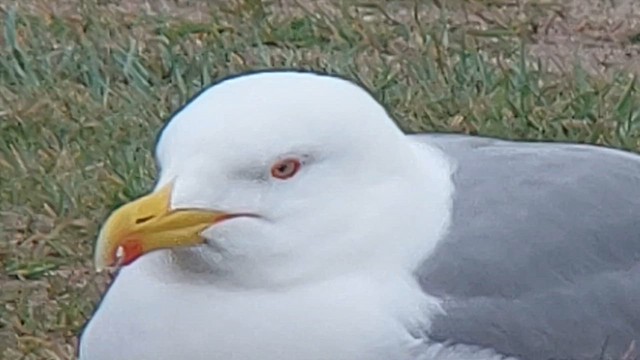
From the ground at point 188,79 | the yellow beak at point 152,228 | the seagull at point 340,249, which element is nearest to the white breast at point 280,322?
the seagull at point 340,249

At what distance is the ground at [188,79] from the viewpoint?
12.8 feet

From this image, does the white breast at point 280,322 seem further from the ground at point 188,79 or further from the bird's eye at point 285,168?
the ground at point 188,79

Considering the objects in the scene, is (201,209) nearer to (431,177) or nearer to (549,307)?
(431,177)

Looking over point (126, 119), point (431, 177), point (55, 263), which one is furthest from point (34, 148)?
point (431, 177)

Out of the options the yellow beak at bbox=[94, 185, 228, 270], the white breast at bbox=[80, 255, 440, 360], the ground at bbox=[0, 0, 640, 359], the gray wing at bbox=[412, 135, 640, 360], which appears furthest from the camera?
the ground at bbox=[0, 0, 640, 359]

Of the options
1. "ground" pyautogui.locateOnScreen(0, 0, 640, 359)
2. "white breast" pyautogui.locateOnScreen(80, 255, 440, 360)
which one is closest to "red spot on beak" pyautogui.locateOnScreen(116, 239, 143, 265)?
"white breast" pyautogui.locateOnScreen(80, 255, 440, 360)

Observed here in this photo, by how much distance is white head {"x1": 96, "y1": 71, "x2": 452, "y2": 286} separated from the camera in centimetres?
250

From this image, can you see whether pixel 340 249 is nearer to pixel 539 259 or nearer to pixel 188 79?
pixel 539 259

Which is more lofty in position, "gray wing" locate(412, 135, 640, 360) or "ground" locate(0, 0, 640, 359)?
"gray wing" locate(412, 135, 640, 360)

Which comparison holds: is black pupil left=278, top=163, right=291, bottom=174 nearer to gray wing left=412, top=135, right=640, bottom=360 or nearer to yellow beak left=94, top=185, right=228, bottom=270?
yellow beak left=94, top=185, right=228, bottom=270

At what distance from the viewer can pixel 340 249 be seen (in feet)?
8.55

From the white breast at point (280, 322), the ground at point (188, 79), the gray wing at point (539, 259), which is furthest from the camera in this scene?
the ground at point (188, 79)

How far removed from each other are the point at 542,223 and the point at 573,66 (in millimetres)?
→ 1998

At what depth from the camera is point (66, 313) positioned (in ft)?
11.9
